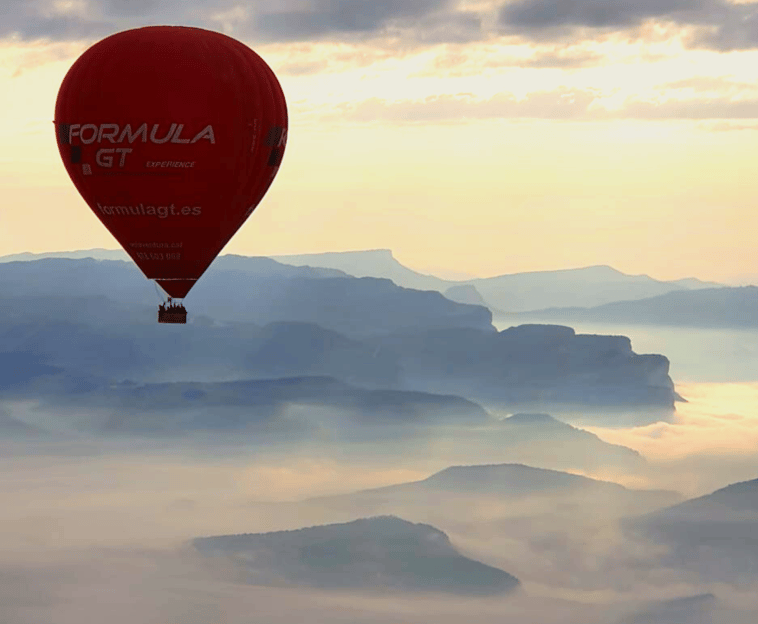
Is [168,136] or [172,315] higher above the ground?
[168,136]

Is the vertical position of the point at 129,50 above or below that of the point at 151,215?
above

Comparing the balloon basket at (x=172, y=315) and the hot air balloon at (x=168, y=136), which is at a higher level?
the hot air balloon at (x=168, y=136)

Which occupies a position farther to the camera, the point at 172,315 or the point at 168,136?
the point at 168,136

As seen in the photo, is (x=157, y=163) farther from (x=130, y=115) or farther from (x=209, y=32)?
(x=209, y=32)

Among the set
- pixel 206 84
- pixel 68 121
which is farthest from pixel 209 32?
pixel 68 121

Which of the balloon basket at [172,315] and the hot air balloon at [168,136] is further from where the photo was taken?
the hot air balloon at [168,136]

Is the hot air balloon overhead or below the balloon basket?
overhead

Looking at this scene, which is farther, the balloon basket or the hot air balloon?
the hot air balloon

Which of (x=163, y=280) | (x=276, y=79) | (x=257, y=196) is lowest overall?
(x=163, y=280)
